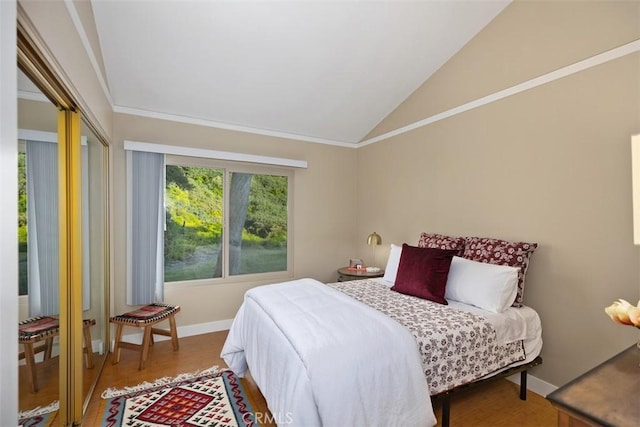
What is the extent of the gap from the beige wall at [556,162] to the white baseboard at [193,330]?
8.85 ft

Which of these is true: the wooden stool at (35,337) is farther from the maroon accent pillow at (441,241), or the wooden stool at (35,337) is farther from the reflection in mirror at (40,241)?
the maroon accent pillow at (441,241)

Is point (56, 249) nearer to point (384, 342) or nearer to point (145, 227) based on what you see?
point (145, 227)

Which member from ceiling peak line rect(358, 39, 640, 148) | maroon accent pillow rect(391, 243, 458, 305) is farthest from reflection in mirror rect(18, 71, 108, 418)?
ceiling peak line rect(358, 39, 640, 148)

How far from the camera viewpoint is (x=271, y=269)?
4.04 m

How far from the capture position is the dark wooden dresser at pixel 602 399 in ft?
3.18

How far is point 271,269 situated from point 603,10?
12.5 ft

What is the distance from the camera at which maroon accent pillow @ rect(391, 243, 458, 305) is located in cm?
241

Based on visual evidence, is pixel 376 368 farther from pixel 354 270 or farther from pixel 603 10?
pixel 603 10

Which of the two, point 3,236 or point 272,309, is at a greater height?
point 3,236

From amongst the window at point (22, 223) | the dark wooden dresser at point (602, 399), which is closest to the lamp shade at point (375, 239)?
the dark wooden dresser at point (602, 399)

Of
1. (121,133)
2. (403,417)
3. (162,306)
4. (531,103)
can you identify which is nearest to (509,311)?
(403,417)

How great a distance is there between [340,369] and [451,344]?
762 mm

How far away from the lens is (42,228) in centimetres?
147

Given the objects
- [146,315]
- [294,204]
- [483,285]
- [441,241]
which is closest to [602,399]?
[483,285]
